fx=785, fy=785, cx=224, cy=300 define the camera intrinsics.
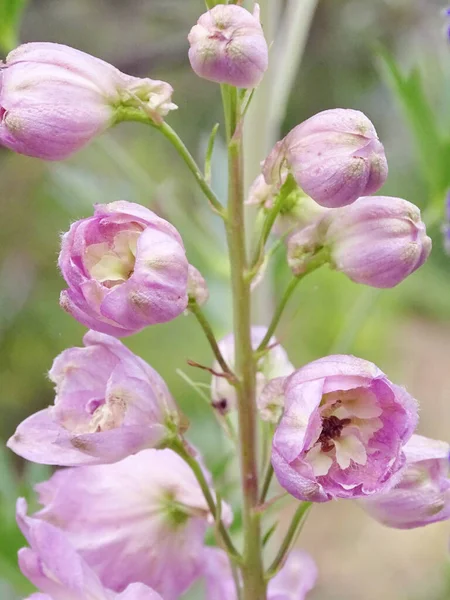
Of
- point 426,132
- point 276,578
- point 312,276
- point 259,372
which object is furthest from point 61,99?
point 312,276

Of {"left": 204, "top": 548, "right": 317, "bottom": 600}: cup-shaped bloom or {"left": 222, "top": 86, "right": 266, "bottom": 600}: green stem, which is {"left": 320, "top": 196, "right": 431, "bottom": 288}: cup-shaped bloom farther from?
{"left": 204, "top": 548, "right": 317, "bottom": 600}: cup-shaped bloom

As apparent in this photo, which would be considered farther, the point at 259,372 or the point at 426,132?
the point at 426,132

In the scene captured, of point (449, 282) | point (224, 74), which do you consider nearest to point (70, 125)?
point (224, 74)

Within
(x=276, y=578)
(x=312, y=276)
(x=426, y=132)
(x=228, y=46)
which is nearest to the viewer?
(x=228, y=46)

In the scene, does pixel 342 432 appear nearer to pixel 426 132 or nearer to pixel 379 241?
pixel 379 241

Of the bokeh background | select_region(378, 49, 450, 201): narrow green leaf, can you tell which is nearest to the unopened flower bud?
select_region(378, 49, 450, 201): narrow green leaf

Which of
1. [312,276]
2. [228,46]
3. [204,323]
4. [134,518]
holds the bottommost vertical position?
[312,276]

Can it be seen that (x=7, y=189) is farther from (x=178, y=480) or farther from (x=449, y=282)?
(x=178, y=480)
